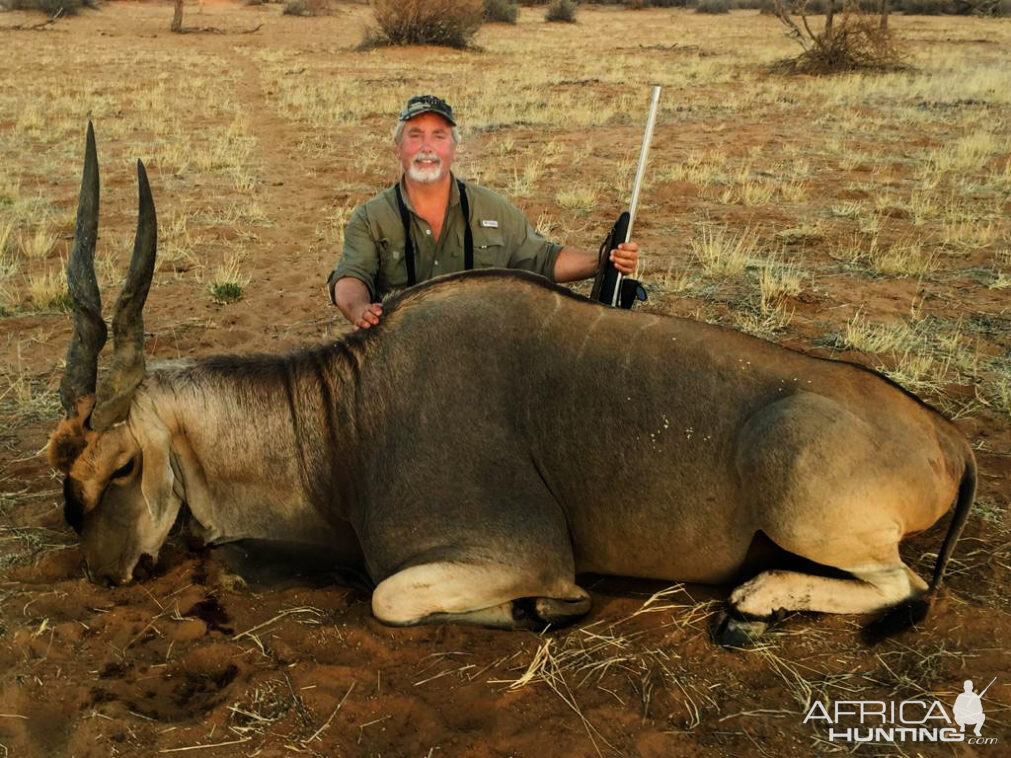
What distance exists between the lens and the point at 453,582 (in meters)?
3.39

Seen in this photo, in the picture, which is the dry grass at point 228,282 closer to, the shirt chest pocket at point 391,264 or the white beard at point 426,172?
the shirt chest pocket at point 391,264

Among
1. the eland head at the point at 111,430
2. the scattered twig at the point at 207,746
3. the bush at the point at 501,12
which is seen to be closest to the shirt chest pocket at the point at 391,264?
the eland head at the point at 111,430

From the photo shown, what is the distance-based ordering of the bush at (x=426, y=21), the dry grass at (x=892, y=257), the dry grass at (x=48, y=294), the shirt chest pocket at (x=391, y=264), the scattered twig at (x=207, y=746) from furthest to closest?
the bush at (x=426, y=21) < the dry grass at (x=892, y=257) < the dry grass at (x=48, y=294) < the shirt chest pocket at (x=391, y=264) < the scattered twig at (x=207, y=746)

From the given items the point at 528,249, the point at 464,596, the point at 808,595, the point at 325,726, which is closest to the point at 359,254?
the point at 528,249

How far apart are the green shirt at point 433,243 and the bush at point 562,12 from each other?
38938 mm

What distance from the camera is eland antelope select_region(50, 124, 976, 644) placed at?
340cm

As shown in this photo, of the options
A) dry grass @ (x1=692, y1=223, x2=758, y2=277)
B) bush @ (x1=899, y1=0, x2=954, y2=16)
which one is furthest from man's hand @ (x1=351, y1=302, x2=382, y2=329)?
bush @ (x1=899, y1=0, x2=954, y2=16)

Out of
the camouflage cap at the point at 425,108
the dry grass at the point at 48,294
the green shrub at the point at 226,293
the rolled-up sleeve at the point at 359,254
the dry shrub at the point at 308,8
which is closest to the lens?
the camouflage cap at the point at 425,108

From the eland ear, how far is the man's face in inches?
79.9

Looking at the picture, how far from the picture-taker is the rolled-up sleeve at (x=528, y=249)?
5365 mm

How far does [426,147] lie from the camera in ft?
16.0

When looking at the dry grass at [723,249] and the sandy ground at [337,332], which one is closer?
the sandy ground at [337,332]

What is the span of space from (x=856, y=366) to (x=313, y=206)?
7.69 meters

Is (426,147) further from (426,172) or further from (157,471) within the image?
(157,471)
